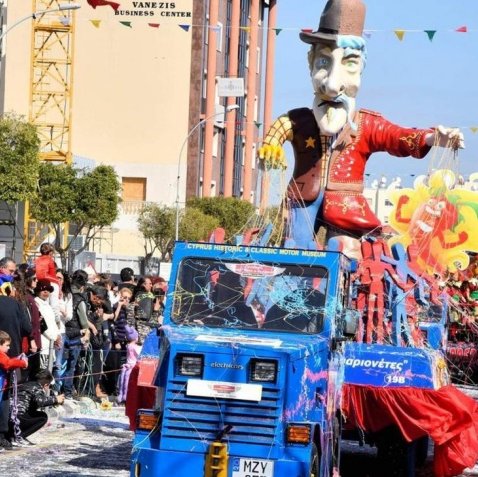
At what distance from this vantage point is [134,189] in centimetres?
7575

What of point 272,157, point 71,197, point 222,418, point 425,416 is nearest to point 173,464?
point 222,418

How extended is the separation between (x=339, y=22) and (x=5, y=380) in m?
5.22

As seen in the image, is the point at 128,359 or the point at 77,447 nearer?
the point at 77,447

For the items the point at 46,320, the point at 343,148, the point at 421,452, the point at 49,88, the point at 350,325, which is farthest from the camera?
the point at 49,88

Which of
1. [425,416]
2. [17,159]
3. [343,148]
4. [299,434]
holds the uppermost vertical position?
[17,159]

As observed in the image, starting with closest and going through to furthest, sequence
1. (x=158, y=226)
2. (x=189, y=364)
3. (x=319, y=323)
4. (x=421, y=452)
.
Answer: (x=189, y=364), (x=319, y=323), (x=421, y=452), (x=158, y=226)

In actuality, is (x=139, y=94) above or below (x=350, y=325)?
above

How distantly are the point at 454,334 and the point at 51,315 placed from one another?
10726mm

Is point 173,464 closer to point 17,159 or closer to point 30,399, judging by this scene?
point 30,399

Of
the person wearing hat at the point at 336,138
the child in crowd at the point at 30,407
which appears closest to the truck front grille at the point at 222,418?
the child in crowd at the point at 30,407

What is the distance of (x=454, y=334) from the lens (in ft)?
86.1

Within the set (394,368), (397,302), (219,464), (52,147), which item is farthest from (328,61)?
(52,147)

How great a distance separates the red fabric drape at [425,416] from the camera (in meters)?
12.5

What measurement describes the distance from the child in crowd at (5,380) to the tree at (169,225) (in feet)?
152
